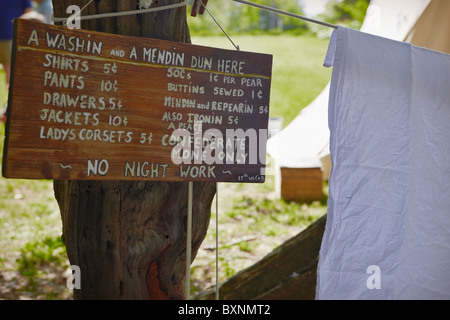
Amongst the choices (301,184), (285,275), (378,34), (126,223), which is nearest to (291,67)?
(301,184)

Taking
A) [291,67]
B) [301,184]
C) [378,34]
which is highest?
[291,67]

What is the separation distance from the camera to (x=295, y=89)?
30.7 ft

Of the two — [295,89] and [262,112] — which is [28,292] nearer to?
[262,112]

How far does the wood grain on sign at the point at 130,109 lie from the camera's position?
142 centimetres

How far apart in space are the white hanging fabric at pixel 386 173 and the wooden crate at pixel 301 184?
2.74 meters

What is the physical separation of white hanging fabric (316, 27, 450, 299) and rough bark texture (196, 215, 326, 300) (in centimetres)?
A: 77

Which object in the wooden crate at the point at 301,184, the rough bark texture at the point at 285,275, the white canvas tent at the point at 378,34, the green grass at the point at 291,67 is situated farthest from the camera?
the green grass at the point at 291,67

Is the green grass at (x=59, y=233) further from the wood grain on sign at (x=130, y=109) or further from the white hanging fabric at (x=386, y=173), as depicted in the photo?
the wood grain on sign at (x=130, y=109)

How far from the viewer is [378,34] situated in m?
3.22

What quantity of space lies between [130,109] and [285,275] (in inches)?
61.7

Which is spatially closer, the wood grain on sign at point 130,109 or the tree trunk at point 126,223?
the wood grain on sign at point 130,109

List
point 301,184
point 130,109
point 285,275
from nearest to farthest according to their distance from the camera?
point 130,109 → point 285,275 → point 301,184

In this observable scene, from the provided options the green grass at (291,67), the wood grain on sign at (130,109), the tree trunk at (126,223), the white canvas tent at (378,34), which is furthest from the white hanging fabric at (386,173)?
the green grass at (291,67)

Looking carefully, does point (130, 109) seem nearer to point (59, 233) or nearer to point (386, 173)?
point (386, 173)
